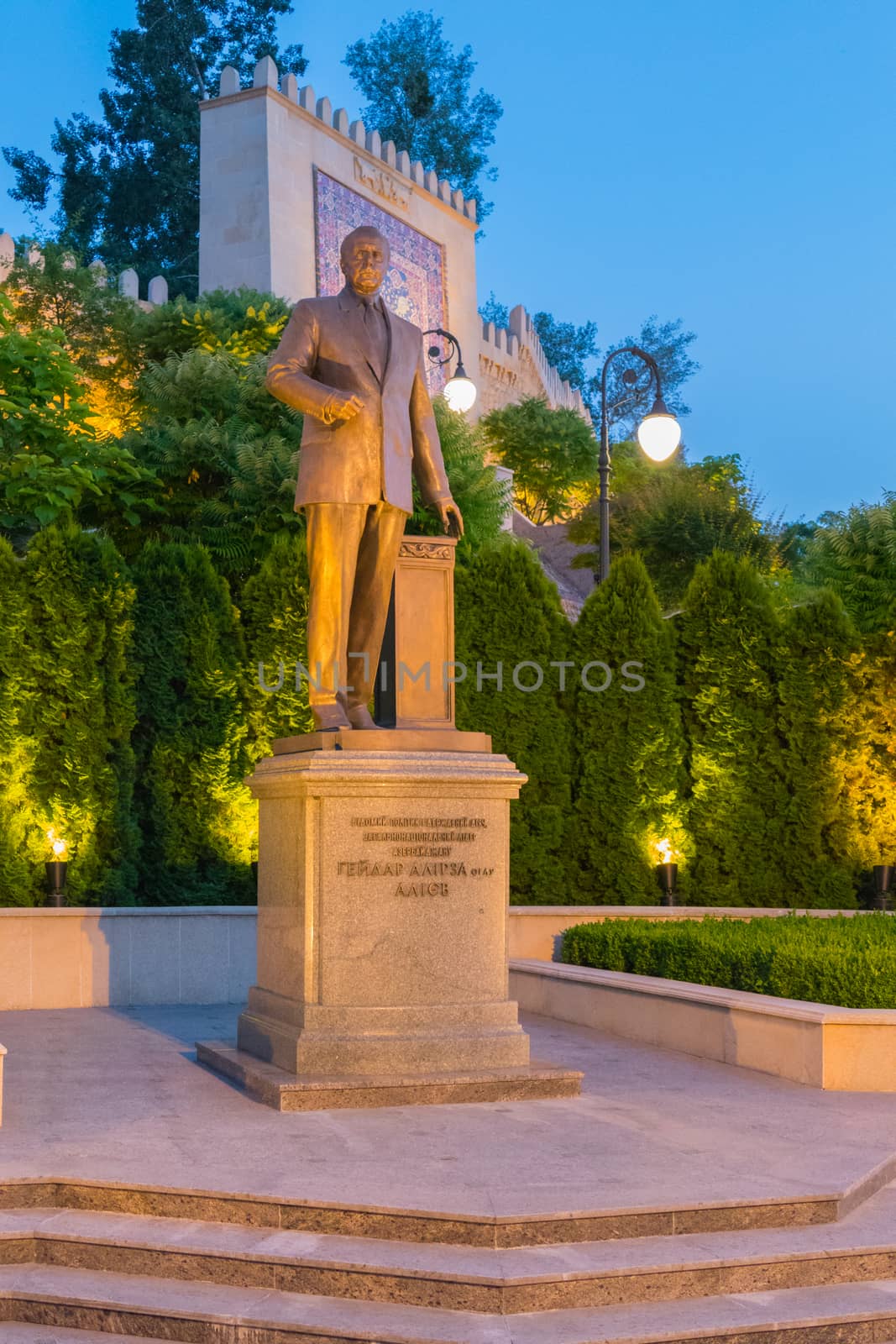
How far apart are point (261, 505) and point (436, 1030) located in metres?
12.7

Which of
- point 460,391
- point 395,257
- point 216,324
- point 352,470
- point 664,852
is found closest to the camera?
point 352,470

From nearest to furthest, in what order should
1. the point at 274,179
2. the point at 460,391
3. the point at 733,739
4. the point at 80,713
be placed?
1. the point at 80,713
2. the point at 733,739
3. the point at 460,391
4. the point at 274,179

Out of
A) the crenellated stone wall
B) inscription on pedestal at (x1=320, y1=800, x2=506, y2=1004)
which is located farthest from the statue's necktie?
the crenellated stone wall

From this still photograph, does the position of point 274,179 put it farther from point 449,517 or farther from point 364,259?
point 449,517

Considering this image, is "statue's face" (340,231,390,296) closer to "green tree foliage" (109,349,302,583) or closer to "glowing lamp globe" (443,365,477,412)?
"glowing lamp globe" (443,365,477,412)

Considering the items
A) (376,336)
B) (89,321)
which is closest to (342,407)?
(376,336)

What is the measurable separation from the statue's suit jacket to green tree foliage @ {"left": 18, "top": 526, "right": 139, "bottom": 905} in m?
5.28

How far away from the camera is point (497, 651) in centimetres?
1432

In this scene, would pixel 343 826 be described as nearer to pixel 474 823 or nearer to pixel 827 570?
pixel 474 823

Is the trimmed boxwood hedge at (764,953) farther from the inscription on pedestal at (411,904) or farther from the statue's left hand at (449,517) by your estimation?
the statue's left hand at (449,517)

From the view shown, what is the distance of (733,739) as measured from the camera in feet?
47.0

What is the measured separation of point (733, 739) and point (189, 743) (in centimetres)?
546

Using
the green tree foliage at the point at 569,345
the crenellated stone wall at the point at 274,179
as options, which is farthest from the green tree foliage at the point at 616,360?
the crenellated stone wall at the point at 274,179

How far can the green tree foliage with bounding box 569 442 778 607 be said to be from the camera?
36156 millimetres
